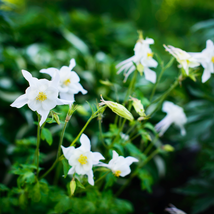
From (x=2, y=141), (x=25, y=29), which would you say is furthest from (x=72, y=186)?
(x=25, y=29)

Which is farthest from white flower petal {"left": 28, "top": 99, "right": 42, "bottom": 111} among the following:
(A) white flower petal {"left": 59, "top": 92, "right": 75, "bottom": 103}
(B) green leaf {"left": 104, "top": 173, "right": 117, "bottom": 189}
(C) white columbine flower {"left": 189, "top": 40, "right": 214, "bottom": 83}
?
(C) white columbine flower {"left": 189, "top": 40, "right": 214, "bottom": 83}

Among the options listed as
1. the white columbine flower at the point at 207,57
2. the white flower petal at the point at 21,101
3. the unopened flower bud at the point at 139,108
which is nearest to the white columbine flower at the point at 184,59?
the white columbine flower at the point at 207,57

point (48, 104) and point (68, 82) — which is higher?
point (68, 82)

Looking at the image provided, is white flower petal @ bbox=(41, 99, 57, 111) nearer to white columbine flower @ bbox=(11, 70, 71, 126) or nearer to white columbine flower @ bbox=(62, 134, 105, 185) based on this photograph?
white columbine flower @ bbox=(11, 70, 71, 126)

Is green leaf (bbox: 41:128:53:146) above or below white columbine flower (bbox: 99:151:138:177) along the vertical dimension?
above

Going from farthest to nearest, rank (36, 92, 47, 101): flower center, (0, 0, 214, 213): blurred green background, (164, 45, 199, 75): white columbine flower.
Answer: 1. (0, 0, 214, 213): blurred green background
2. (164, 45, 199, 75): white columbine flower
3. (36, 92, 47, 101): flower center

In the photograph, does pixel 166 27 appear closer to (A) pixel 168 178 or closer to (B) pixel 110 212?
(A) pixel 168 178

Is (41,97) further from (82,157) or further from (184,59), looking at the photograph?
(184,59)

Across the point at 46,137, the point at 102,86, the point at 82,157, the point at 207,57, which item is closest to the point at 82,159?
the point at 82,157

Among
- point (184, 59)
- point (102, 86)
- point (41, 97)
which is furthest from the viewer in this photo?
point (102, 86)
